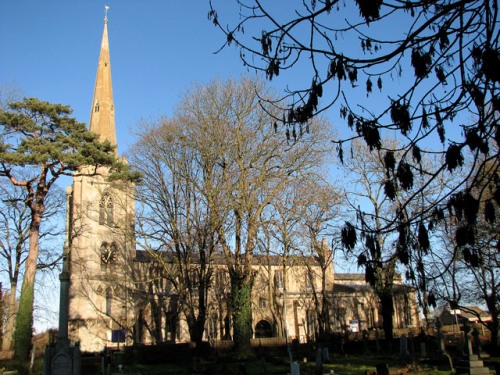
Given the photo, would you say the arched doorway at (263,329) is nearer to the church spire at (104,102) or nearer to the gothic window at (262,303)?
the gothic window at (262,303)

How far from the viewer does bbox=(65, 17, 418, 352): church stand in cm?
3462

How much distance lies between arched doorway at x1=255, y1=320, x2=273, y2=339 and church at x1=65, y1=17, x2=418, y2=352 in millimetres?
96

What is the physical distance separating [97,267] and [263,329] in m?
18.5

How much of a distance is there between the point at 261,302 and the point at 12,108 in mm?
30905

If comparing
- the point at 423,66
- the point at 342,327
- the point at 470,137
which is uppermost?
the point at 423,66

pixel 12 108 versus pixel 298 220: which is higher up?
pixel 12 108

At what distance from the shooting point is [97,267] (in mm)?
37688

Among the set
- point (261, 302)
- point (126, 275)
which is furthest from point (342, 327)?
point (126, 275)

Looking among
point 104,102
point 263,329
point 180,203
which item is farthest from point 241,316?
point 104,102

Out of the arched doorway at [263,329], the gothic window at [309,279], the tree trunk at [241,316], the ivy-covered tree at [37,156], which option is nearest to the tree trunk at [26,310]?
the ivy-covered tree at [37,156]

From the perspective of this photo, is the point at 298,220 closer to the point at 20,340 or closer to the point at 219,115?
the point at 219,115

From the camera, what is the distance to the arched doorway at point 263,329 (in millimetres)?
47375

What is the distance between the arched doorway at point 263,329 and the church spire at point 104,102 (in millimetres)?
22430

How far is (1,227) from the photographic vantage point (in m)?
31.9
